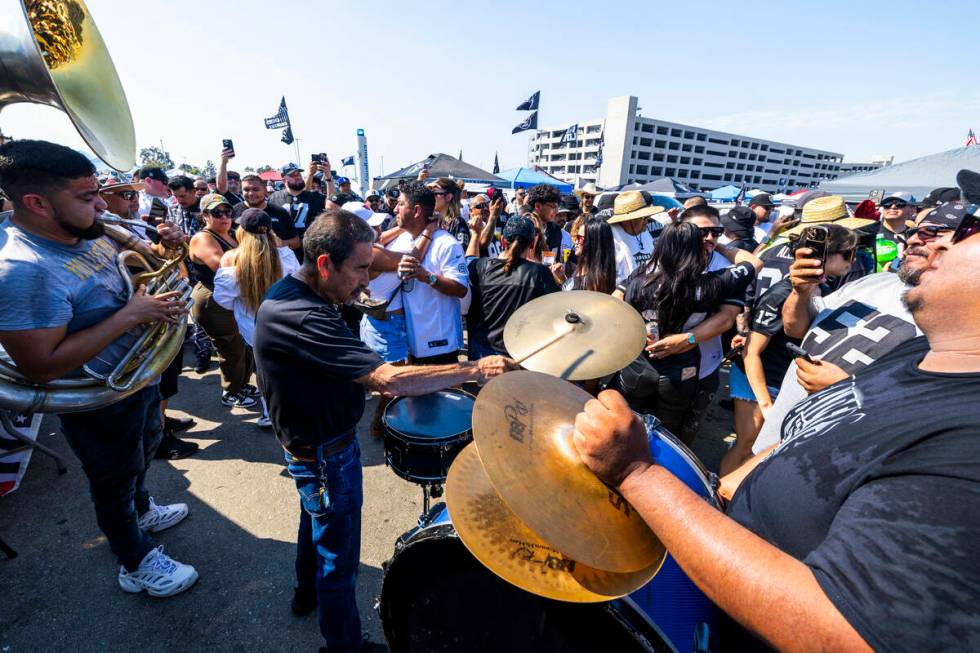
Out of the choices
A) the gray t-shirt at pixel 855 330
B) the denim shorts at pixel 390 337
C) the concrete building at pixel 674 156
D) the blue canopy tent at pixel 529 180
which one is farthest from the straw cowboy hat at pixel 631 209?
the concrete building at pixel 674 156

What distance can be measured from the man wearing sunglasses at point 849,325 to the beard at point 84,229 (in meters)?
3.57

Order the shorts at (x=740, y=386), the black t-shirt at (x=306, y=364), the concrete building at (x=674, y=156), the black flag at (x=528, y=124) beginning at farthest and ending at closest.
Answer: the concrete building at (x=674, y=156) < the black flag at (x=528, y=124) < the shorts at (x=740, y=386) < the black t-shirt at (x=306, y=364)

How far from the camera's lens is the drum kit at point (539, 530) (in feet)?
3.11

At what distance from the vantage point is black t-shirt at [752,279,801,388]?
2928mm

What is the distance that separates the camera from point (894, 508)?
691mm

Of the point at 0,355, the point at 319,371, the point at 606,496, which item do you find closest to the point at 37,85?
the point at 0,355

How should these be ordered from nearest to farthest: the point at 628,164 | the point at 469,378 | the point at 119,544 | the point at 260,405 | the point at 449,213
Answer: the point at 469,378 → the point at 119,544 → the point at 260,405 → the point at 449,213 → the point at 628,164

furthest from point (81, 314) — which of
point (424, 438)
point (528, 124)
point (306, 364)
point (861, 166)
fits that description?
point (861, 166)

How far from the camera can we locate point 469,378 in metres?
2.04

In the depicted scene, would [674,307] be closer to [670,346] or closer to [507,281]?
[670,346]

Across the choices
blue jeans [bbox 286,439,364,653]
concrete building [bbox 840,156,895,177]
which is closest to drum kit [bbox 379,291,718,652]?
blue jeans [bbox 286,439,364,653]

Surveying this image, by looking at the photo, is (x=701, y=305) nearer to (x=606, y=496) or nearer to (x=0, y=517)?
(x=606, y=496)

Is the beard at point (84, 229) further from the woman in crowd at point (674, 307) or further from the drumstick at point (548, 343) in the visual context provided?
the woman in crowd at point (674, 307)

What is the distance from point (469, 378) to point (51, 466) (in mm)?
4214
